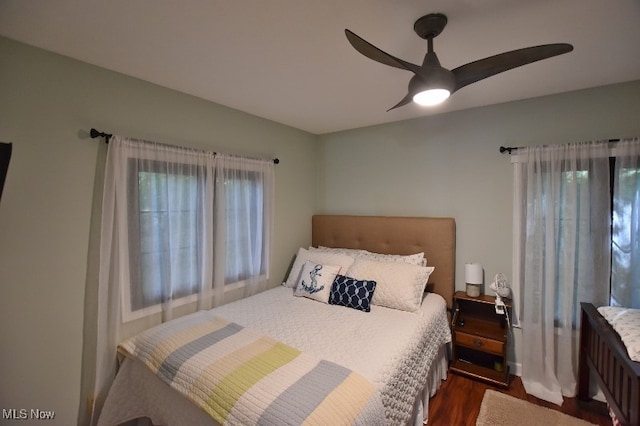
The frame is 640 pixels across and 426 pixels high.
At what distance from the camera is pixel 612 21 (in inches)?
50.9

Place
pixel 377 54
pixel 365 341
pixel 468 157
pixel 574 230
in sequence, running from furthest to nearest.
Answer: pixel 468 157 → pixel 574 230 → pixel 365 341 → pixel 377 54

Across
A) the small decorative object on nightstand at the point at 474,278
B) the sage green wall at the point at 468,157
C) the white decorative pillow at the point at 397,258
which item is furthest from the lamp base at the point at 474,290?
the white decorative pillow at the point at 397,258

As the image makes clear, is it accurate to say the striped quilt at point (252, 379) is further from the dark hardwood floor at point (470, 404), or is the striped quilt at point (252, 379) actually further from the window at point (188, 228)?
the dark hardwood floor at point (470, 404)

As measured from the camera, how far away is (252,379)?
1311 mm

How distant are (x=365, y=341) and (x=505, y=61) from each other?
5.30 ft

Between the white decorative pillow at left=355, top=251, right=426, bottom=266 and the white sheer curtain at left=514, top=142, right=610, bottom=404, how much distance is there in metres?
0.79

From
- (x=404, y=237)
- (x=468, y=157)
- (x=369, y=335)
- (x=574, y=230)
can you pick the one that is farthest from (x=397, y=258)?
(x=574, y=230)

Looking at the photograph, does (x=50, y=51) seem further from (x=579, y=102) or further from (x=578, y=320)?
(x=578, y=320)

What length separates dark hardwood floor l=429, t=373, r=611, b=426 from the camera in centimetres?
192

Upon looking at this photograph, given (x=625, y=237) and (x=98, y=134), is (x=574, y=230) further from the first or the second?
(x=98, y=134)

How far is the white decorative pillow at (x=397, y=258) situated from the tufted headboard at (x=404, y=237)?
10 cm

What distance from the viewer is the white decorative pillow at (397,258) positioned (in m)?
2.54

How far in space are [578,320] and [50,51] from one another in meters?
3.89

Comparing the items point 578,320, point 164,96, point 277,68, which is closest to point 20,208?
point 164,96
